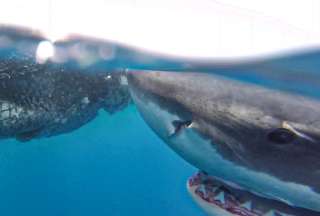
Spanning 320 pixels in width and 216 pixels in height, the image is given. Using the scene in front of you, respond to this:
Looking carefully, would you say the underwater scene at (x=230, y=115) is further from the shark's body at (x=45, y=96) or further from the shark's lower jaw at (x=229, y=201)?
the shark's body at (x=45, y=96)

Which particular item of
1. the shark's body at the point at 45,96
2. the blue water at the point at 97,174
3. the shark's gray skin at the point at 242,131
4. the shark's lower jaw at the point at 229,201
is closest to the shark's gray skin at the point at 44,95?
the shark's body at the point at 45,96

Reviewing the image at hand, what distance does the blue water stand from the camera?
1371cm

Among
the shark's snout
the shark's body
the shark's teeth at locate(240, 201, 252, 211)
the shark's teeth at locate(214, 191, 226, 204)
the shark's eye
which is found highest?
the shark's body

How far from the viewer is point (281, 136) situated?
2.20m

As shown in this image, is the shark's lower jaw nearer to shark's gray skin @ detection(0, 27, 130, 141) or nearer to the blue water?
shark's gray skin @ detection(0, 27, 130, 141)

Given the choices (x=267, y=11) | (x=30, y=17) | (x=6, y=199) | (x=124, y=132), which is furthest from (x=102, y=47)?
(x=6, y=199)

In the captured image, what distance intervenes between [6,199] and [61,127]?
8.15 meters

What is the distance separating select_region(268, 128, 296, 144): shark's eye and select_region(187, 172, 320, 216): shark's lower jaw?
36 cm

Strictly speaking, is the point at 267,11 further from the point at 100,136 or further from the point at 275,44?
the point at 100,136

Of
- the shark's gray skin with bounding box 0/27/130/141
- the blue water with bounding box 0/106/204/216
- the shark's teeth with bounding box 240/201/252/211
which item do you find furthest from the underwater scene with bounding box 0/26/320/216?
the blue water with bounding box 0/106/204/216

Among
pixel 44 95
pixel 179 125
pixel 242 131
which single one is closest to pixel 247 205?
pixel 242 131

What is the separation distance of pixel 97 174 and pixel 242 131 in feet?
57.4

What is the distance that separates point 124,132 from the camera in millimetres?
14805

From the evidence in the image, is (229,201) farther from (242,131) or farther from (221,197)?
(242,131)
